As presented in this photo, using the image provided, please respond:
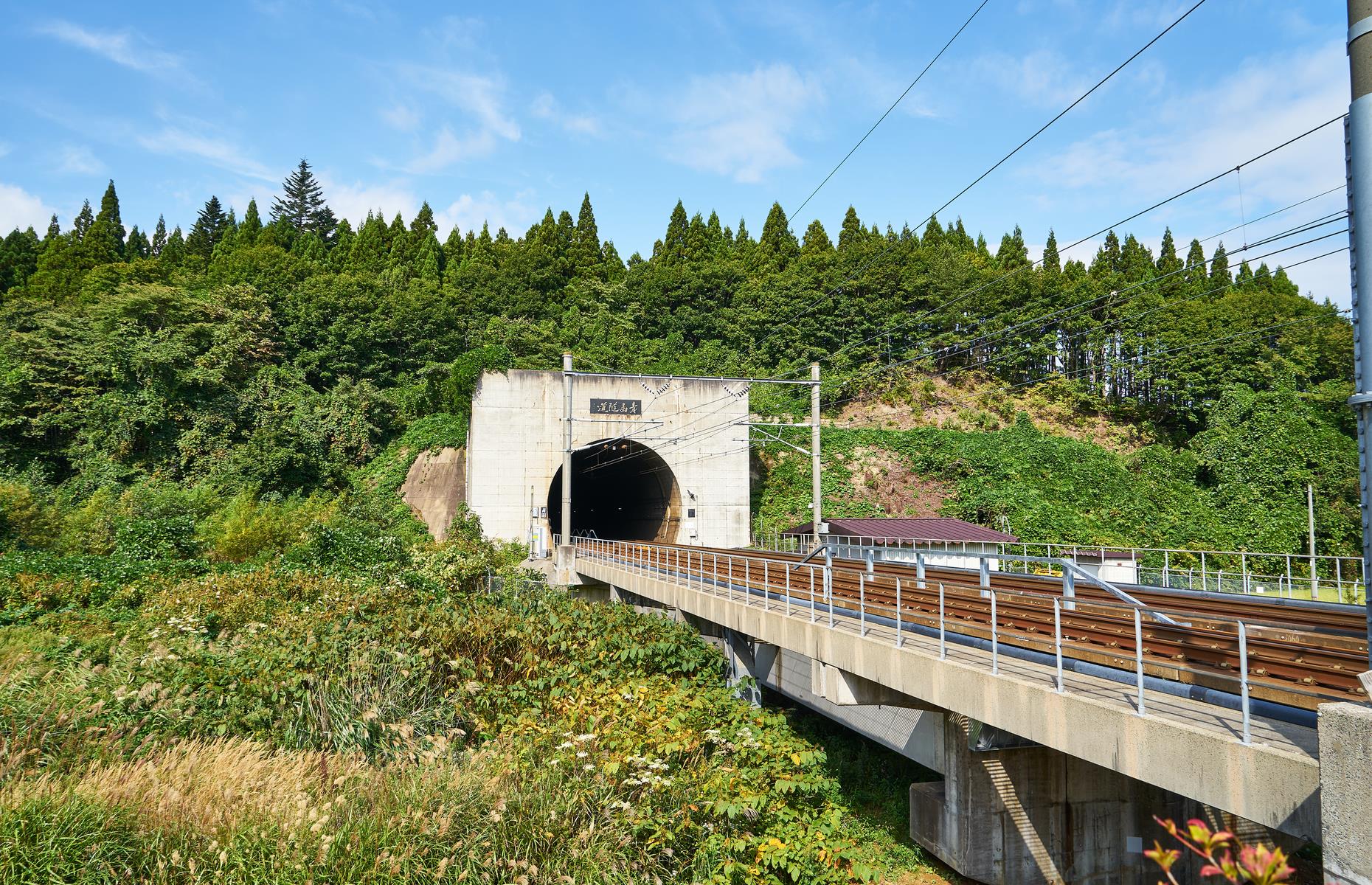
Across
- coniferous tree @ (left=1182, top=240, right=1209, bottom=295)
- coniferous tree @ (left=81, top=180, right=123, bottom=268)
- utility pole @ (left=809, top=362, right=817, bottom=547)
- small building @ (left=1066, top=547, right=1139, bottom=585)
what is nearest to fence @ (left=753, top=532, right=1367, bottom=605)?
small building @ (left=1066, top=547, right=1139, bottom=585)

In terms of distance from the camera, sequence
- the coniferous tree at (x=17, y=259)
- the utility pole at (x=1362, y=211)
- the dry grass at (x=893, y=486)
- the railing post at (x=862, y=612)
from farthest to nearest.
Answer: the coniferous tree at (x=17, y=259), the dry grass at (x=893, y=486), the railing post at (x=862, y=612), the utility pole at (x=1362, y=211)

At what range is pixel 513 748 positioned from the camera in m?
10.8

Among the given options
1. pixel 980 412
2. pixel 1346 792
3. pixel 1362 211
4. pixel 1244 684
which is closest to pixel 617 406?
pixel 980 412

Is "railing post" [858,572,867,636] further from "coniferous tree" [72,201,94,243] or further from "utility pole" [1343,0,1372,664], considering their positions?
"coniferous tree" [72,201,94,243]

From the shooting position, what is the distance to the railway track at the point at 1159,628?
5762 millimetres

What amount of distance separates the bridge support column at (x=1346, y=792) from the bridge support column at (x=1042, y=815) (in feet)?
22.5

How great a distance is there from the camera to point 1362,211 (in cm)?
444

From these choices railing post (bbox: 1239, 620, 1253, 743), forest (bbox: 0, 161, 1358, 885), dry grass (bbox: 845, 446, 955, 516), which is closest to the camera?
railing post (bbox: 1239, 620, 1253, 743)

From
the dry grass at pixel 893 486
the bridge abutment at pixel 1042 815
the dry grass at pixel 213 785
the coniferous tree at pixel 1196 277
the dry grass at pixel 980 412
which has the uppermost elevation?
the coniferous tree at pixel 1196 277

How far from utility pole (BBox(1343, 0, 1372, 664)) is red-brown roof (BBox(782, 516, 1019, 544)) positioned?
2159 cm

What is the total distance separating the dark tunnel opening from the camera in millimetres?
37594

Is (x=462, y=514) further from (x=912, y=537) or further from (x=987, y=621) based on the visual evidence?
(x=987, y=621)

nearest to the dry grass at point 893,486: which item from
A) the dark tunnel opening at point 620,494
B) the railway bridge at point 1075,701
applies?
the dark tunnel opening at point 620,494

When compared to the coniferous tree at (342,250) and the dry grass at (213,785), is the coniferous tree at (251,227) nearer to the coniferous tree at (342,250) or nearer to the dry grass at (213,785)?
the coniferous tree at (342,250)
